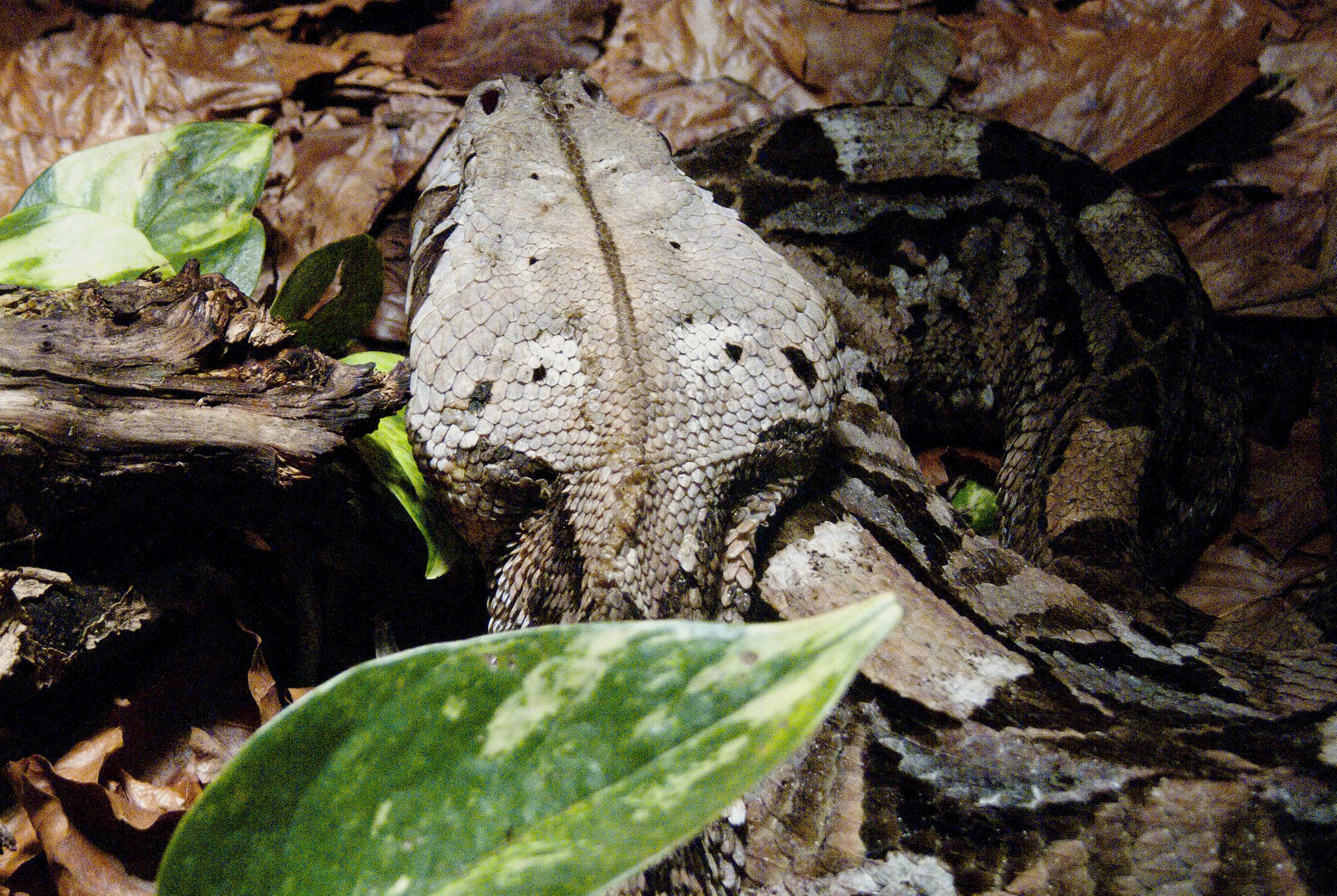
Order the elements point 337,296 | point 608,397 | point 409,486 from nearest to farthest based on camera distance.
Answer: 1. point 608,397
2. point 409,486
3. point 337,296

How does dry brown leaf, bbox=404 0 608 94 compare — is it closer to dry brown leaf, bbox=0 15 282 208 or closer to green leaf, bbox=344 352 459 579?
dry brown leaf, bbox=0 15 282 208

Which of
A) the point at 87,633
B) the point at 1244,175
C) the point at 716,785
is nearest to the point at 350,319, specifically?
the point at 87,633

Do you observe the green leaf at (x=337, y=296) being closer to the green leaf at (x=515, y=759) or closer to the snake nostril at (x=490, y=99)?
the snake nostril at (x=490, y=99)

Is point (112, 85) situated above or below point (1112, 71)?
below

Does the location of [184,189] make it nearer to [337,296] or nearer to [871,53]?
[337,296]

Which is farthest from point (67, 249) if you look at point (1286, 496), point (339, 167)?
point (1286, 496)

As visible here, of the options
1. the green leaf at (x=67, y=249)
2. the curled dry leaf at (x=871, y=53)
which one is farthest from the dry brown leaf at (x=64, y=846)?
the curled dry leaf at (x=871, y=53)

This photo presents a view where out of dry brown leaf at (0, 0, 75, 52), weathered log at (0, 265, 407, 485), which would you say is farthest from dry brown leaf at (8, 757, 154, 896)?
dry brown leaf at (0, 0, 75, 52)
